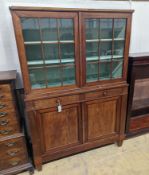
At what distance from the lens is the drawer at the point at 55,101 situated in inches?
59.8

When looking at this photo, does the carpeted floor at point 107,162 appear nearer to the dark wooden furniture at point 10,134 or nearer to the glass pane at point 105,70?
the dark wooden furniture at point 10,134

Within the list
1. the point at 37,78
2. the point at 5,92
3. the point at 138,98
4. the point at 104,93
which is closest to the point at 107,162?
the point at 104,93

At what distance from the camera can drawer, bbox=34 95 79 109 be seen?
4.99 ft

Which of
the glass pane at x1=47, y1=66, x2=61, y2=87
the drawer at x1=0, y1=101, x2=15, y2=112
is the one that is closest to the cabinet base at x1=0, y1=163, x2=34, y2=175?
the drawer at x1=0, y1=101, x2=15, y2=112

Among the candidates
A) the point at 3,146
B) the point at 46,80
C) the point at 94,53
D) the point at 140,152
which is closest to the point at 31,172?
the point at 3,146

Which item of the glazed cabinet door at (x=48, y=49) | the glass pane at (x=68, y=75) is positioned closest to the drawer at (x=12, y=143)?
the glazed cabinet door at (x=48, y=49)

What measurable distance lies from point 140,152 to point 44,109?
55.9 inches

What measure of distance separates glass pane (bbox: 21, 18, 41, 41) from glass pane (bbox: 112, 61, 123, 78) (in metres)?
0.91

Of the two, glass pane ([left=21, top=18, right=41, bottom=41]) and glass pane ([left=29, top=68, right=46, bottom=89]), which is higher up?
glass pane ([left=21, top=18, right=41, bottom=41])

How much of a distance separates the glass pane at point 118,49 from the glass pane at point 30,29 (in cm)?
86

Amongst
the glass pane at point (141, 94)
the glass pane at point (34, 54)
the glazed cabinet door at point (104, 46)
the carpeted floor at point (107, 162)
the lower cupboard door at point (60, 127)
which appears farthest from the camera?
the glass pane at point (141, 94)

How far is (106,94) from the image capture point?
1760 millimetres

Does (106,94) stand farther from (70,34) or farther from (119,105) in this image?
(70,34)

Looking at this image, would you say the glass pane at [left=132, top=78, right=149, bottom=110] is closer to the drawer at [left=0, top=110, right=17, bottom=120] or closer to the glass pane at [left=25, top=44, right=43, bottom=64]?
the glass pane at [left=25, top=44, right=43, bottom=64]
